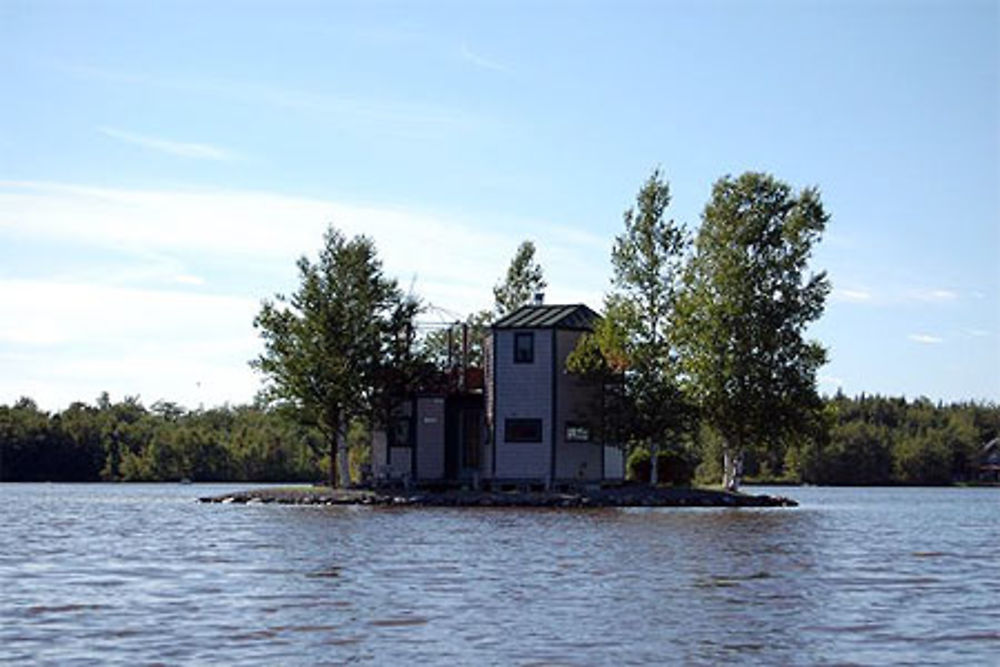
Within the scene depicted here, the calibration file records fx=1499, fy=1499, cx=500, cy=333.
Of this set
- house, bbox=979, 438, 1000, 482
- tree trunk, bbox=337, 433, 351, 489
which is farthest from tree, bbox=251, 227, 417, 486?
house, bbox=979, 438, 1000, 482

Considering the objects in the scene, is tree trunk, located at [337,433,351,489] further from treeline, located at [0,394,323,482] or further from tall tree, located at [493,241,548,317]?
treeline, located at [0,394,323,482]

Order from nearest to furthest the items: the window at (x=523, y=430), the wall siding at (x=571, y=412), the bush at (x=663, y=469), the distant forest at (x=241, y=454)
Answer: the window at (x=523, y=430), the wall siding at (x=571, y=412), the bush at (x=663, y=469), the distant forest at (x=241, y=454)

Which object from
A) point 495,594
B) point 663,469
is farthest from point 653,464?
point 495,594

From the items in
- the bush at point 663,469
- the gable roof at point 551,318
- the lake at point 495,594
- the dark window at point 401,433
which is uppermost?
the gable roof at point 551,318

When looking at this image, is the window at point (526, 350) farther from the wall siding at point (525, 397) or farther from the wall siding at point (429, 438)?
the wall siding at point (429, 438)

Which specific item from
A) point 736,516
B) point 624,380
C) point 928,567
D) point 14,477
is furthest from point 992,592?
point 14,477

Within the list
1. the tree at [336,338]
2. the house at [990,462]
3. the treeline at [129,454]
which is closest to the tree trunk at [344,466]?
the tree at [336,338]

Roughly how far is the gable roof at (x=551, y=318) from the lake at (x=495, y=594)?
17436 millimetres

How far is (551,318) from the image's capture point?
65.7m

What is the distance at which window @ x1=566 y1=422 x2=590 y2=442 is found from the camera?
65125mm

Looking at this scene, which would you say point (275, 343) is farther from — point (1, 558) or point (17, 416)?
point (17, 416)

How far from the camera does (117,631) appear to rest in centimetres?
2120

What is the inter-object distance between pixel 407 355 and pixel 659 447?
41.1 ft

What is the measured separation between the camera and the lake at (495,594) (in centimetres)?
1989
